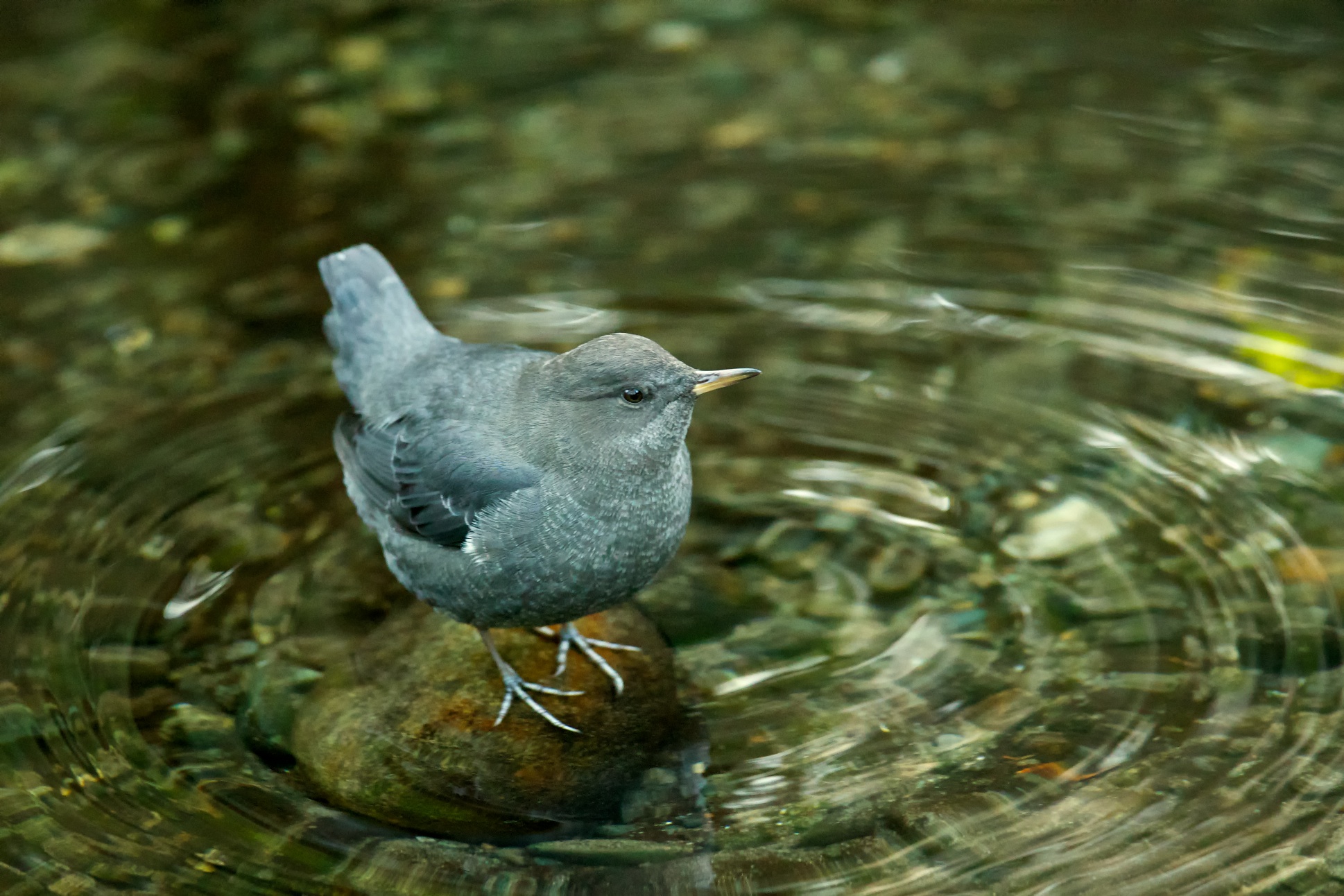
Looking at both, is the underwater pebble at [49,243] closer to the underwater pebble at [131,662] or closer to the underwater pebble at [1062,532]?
the underwater pebble at [131,662]

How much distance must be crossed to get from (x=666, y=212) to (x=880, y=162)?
3.71ft

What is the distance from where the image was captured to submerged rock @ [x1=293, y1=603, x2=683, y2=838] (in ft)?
12.2

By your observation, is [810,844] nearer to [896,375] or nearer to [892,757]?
[892,757]

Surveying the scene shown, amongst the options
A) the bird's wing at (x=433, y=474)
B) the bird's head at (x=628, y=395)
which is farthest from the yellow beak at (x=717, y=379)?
the bird's wing at (x=433, y=474)

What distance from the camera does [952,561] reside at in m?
4.57

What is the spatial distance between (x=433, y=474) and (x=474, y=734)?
76 cm

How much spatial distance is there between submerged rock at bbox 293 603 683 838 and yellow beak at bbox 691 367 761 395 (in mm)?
→ 918

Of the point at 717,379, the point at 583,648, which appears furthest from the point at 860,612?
the point at 717,379

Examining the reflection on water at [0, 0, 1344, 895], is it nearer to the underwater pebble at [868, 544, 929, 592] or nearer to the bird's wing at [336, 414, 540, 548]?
the underwater pebble at [868, 544, 929, 592]

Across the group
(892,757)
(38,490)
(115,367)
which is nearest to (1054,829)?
(892,757)

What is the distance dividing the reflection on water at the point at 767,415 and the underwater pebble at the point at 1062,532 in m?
0.02

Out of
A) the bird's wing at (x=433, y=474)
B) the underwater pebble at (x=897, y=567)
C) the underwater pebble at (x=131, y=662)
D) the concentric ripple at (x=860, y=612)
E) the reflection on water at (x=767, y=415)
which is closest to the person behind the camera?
the concentric ripple at (x=860, y=612)

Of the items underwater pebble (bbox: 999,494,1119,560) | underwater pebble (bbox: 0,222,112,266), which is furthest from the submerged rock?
underwater pebble (bbox: 0,222,112,266)

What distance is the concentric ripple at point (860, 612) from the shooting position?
3.46 metres
